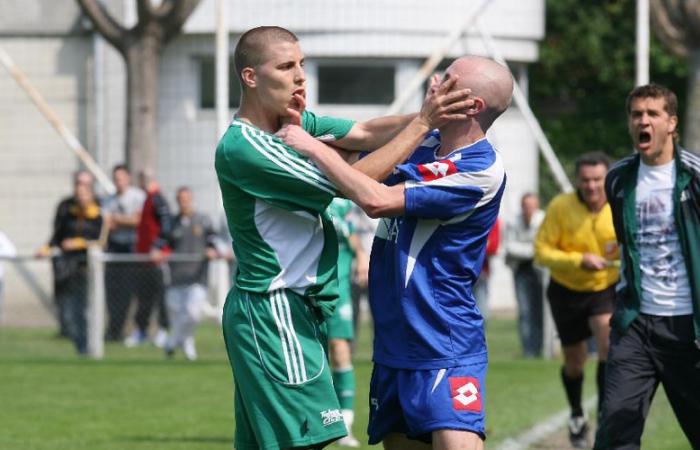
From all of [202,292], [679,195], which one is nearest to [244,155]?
[679,195]

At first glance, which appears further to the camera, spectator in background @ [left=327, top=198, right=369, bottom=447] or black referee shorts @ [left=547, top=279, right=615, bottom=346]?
black referee shorts @ [left=547, top=279, right=615, bottom=346]

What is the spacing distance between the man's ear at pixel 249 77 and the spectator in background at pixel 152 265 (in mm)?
12268

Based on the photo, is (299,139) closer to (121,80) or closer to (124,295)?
(124,295)

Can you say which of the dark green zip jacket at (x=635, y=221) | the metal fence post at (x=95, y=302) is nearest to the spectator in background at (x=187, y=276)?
the metal fence post at (x=95, y=302)

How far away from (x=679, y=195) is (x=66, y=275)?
37.4ft

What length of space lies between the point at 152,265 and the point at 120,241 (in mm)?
1482

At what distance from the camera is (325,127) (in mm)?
6766

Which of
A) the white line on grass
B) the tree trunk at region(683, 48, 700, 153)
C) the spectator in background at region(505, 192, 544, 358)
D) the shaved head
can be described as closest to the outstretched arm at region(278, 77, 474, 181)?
the shaved head

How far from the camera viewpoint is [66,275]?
18719mm

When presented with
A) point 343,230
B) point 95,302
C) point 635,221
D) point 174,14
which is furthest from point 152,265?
point 635,221

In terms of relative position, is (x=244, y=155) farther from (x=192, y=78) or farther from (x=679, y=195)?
(x=192, y=78)

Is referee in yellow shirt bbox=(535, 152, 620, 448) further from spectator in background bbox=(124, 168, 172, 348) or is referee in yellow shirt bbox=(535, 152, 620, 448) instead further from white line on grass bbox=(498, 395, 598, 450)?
spectator in background bbox=(124, 168, 172, 348)

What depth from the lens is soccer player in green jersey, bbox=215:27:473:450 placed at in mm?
6258

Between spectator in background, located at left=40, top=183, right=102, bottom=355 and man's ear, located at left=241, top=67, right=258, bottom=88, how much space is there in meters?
12.6
